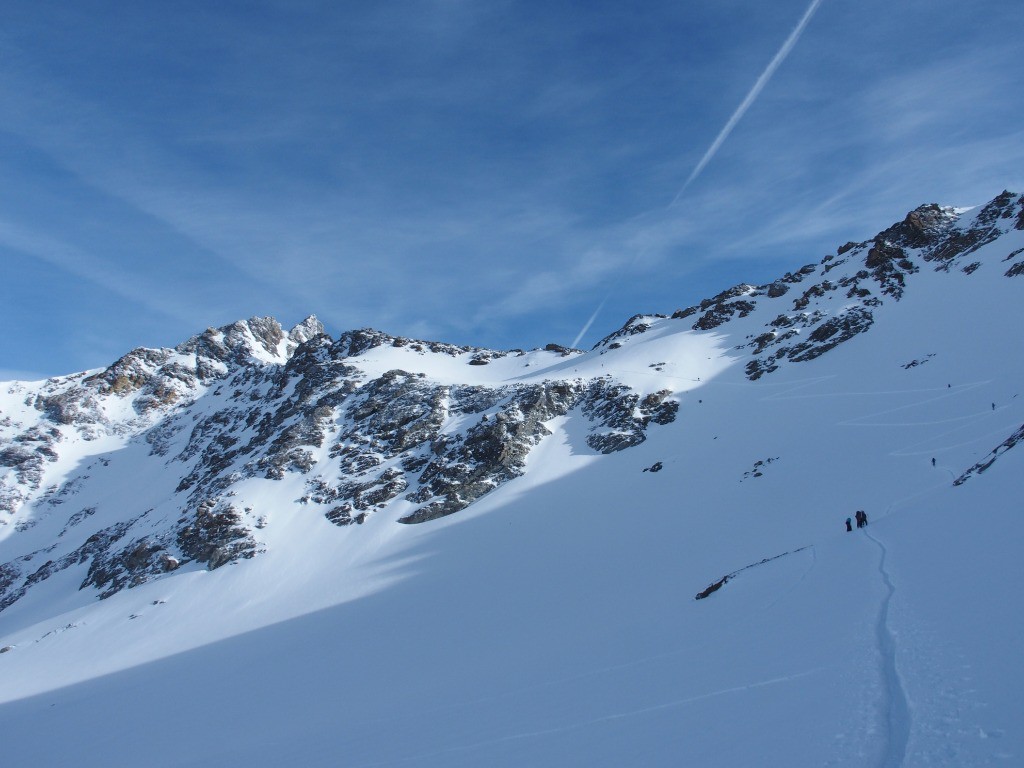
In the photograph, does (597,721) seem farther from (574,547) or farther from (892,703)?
(574,547)

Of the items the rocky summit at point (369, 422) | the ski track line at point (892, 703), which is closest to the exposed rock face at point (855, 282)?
the rocky summit at point (369, 422)

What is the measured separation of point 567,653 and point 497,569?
719 inches

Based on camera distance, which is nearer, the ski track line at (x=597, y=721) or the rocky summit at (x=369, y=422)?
the ski track line at (x=597, y=721)

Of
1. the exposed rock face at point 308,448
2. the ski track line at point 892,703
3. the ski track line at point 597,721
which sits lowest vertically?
the ski track line at point 597,721

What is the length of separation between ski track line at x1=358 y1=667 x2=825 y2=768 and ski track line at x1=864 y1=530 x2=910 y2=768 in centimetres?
106

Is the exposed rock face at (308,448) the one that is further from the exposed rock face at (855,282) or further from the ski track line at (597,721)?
the ski track line at (597,721)

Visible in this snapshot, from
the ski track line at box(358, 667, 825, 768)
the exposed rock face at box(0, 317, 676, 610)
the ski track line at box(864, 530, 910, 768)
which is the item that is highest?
the exposed rock face at box(0, 317, 676, 610)

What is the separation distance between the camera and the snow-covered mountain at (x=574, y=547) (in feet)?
31.3

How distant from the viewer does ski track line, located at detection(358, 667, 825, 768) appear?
368 inches

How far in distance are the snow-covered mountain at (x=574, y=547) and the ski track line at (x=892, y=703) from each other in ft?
0.18

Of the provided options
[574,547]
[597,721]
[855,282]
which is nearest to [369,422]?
[574,547]

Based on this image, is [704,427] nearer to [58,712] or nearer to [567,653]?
[567,653]

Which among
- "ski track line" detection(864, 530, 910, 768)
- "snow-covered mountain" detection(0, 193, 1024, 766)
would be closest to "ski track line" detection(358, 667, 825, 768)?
"snow-covered mountain" detection(0, 193, 1024, 766)

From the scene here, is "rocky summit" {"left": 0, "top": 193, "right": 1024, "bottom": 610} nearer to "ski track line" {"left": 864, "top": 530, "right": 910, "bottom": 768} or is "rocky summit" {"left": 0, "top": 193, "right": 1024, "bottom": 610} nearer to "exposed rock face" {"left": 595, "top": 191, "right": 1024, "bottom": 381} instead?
"exposed rock face" {"left": 595, "top": 191, "right": 1024, "bottom": 381}
